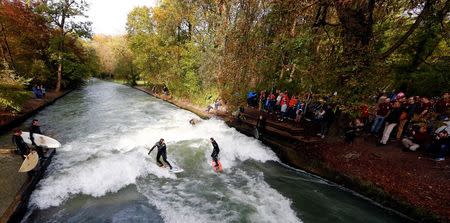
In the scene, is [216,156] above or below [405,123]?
below

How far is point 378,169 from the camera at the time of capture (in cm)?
1099

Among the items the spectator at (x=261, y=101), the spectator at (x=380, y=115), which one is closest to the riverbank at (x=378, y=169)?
the spectator at (x=380, y=115)

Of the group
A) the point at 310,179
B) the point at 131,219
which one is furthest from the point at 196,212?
the point at 310,179

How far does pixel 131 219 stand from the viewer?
8.94 m

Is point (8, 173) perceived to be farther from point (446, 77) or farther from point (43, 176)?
point (446, 77)

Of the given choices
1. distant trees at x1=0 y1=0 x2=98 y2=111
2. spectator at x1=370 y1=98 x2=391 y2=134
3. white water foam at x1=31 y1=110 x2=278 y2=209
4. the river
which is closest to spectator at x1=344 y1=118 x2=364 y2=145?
spectator at x1=370 y1=98 x2=391 y2=134

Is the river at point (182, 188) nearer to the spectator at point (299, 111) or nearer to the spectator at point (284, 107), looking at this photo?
the spectator at point (284, 107)

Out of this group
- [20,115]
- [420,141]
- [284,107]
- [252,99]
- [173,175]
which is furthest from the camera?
[252,99]

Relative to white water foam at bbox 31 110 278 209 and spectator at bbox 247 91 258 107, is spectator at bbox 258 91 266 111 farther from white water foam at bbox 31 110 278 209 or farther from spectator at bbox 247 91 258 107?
white water foam at bbox 31 110 278 209

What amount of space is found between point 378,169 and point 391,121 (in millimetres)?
3101

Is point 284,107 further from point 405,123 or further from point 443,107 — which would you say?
point 443,107

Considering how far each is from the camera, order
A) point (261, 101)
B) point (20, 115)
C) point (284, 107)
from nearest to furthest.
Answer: point (284, 107) < point (20, 115) < point (261, 101)

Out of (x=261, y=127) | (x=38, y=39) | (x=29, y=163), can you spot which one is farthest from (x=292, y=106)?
(x=38, y=39)

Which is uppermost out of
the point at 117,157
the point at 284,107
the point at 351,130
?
the point at 284,107
